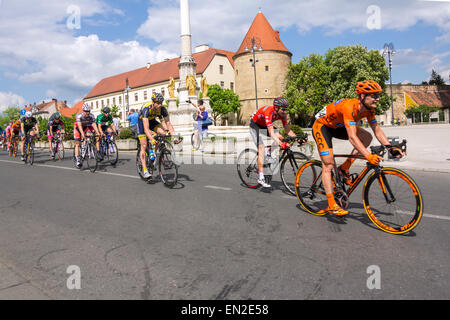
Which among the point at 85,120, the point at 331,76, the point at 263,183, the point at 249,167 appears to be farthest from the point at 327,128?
the point at 331,76

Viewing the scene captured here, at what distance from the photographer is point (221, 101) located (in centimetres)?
6944

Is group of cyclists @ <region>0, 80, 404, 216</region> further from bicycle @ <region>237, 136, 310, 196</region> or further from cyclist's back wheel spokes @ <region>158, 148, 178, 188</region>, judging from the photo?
cyclist's back wheel spokes @ <region>158, 148, 178, 188</region>

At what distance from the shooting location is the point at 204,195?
7.25 m

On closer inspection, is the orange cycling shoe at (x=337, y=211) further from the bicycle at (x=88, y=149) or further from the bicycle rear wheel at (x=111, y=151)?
the bicycle rear wheel at (x=111, y=151)

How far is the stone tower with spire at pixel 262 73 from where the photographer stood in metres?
69.7

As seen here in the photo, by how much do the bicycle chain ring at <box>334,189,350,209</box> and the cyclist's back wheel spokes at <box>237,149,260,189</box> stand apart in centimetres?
263

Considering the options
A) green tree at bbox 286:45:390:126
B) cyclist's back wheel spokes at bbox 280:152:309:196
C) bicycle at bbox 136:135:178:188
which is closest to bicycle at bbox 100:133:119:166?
bicycle at bbox 136:135:178:188

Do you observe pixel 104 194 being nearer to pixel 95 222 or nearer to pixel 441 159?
pixel 95 222

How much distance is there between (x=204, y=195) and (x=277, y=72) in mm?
66147

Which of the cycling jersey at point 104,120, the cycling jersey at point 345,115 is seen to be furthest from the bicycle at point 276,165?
the cycling jersey at point 104,120

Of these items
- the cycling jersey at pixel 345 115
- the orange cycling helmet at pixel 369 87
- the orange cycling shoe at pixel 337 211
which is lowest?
the orange cycling shoe at pixel 337 211

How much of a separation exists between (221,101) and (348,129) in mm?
65712

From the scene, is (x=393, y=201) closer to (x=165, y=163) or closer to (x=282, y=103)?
(x=282, y=103)

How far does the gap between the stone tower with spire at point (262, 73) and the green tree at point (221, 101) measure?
2.18 m
